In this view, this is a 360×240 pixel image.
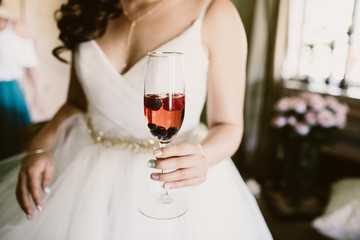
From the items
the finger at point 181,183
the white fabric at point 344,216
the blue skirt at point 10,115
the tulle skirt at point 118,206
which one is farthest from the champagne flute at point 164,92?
the blue skirt at point 10,115

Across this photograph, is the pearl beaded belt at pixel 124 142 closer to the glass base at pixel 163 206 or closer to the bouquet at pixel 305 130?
the glass base at pixel 163 206

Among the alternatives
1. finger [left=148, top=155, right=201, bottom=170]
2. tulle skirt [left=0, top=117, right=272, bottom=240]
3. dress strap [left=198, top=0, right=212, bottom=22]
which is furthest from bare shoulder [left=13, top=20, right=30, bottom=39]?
finger [left=148, top=155, right=201, bottom=170]

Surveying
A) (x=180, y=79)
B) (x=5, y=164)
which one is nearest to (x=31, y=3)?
(x=5, y=164)

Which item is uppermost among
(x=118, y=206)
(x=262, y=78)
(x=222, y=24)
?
(x=222, y=24)

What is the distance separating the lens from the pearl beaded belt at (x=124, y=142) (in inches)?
40.3

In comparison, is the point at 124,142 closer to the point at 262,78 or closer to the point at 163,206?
the point at 163,206

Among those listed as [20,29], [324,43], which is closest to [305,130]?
[324,43]

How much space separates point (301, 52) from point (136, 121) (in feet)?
8.67

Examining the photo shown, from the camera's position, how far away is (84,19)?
1162mm

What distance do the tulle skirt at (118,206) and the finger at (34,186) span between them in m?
0.05

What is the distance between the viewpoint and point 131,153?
1.02m

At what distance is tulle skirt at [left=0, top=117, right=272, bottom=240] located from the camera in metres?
0.77

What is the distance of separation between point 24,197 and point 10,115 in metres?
2.66

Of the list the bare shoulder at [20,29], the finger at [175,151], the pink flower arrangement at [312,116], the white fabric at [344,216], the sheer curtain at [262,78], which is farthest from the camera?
the bare shoulder at [20,29]
